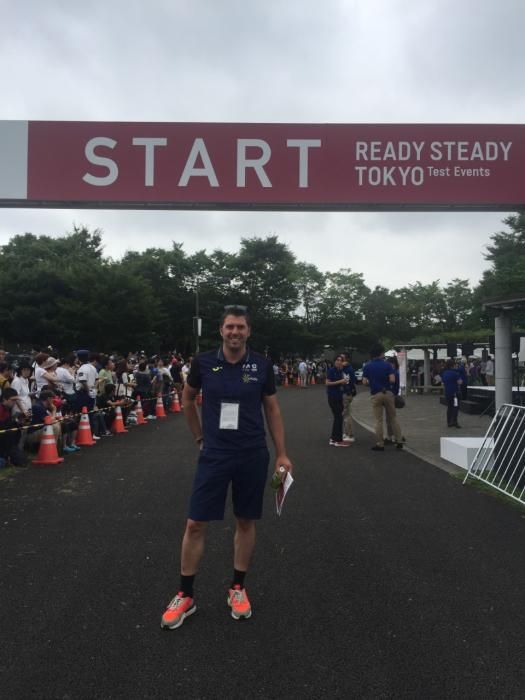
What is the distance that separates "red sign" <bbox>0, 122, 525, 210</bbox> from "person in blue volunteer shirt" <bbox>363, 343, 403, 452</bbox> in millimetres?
3261

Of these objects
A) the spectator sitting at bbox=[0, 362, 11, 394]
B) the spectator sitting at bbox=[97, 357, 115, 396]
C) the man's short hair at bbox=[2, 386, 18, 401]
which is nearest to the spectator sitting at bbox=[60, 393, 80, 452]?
the spectator sitting at bbox=[0, 362, 11, 394]

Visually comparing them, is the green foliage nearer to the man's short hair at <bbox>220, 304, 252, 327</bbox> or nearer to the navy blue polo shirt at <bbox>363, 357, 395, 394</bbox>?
the navy blue polo shirt at <bbox>363, 357, 395, 394</bbox>

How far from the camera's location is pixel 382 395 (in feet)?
35.5

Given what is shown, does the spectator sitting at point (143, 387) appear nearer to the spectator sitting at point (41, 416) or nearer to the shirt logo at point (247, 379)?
the spectator sitting at point (41, 416)

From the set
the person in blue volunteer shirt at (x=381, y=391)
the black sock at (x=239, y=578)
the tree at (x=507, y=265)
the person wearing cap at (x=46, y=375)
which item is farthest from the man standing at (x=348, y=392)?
the tree at (x=507, y=265)

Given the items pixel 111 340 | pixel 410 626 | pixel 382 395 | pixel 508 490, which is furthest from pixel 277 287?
pixel 410 626

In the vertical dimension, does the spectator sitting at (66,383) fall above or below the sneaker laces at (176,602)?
above

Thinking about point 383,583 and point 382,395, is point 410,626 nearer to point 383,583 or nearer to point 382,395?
point 383,583

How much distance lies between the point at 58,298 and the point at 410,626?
43.1m

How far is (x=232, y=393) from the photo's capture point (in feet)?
11.8

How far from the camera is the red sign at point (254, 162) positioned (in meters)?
8.76

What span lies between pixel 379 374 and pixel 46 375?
6187mm

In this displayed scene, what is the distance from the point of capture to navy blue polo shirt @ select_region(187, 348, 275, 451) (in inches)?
141

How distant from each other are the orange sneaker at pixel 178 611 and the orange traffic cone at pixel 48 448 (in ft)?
20.5
